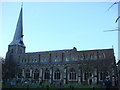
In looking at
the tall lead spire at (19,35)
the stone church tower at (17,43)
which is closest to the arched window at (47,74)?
the stone church tower at (17,43)

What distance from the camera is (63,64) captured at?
42.6m

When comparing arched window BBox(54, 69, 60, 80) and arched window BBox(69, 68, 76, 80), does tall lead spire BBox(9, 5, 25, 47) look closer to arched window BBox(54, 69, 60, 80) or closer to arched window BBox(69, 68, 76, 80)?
arched window BBox(54, 69, 60, 80)

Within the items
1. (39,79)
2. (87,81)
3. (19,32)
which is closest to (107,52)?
(87,81)

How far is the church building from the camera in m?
35.8

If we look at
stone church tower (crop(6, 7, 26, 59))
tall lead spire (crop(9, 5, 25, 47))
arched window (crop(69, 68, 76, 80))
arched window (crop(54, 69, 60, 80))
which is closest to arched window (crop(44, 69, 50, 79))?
arched window (crop(54, 69, 60, 80))

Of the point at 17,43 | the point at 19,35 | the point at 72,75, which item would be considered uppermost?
the point at 19,35

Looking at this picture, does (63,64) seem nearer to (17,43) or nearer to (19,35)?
(17,43)

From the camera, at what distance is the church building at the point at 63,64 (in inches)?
1411

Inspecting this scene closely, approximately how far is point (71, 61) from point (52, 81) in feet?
23.5

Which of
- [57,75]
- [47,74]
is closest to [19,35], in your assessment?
[47,74]

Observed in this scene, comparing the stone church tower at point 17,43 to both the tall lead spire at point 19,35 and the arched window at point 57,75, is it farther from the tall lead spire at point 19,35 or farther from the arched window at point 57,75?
the arched window at point 57,75

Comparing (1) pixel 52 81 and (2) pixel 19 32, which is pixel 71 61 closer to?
(1) pixel 52 81

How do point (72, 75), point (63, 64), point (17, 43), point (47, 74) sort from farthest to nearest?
1. point (17, 43)
2. point (47, 74)
3. point (63, 64)
4. point (72, 75)

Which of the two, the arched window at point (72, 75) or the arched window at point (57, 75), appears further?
the arched window at point (57, 75)
